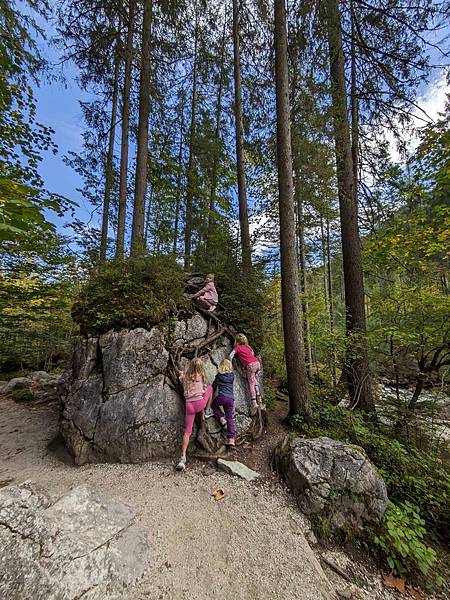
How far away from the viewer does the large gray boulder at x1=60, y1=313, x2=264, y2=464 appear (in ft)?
12.3

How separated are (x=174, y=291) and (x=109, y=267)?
1438 millimetres

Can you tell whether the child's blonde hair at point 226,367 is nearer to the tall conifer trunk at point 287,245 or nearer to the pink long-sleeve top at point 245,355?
the pink long-sleeve top at point 245,355

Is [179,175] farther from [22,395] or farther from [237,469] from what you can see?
[237,469]

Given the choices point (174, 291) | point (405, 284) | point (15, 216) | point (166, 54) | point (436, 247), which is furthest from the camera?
point (166, 54)

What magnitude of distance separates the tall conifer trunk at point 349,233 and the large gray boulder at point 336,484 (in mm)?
2098

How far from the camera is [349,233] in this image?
20.1 feet

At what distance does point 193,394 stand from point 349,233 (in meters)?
5.20

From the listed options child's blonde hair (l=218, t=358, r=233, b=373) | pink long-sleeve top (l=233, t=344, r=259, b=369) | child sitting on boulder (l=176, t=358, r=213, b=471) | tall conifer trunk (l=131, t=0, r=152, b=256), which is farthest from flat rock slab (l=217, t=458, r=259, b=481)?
tall conifer trunk (l=131, t=0, r=152, b=256)

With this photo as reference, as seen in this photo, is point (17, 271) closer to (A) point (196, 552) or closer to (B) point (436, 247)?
(A) point (196, 552)

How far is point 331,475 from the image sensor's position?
328cm

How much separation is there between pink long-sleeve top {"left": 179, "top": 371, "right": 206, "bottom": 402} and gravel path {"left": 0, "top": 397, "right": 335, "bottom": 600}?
969 millimetres

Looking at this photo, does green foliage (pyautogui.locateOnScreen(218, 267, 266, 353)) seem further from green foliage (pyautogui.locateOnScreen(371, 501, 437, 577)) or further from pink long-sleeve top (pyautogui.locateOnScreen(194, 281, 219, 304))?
green foliage (pyautogui.locateOnScreen(371, 501, 437, 577))

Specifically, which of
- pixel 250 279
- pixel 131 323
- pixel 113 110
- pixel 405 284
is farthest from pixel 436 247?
pixel 113 110

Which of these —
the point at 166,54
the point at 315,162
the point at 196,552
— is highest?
the point at 166,54
